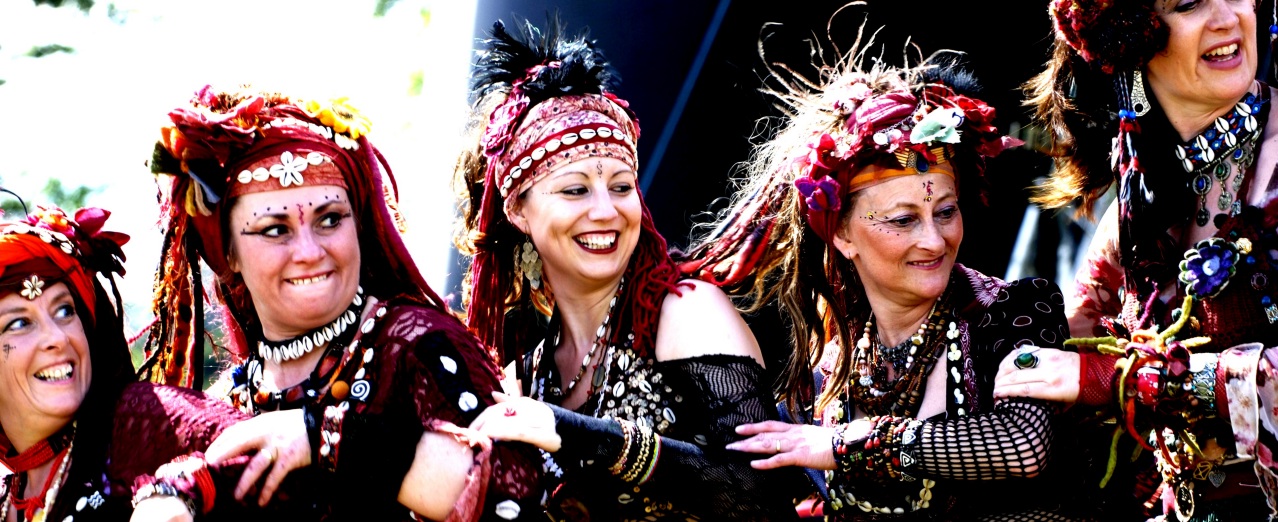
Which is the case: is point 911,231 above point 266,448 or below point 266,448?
above

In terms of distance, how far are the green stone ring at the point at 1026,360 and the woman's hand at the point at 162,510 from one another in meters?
1.81

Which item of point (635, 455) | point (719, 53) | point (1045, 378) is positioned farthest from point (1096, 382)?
Answer: point (719, 53)

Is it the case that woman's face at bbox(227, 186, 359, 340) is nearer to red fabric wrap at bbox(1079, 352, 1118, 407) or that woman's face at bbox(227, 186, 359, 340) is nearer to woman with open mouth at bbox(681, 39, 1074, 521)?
woman with open mouth at bbox(681, 39, 1074, 521)

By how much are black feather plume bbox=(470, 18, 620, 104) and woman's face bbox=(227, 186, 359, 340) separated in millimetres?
579

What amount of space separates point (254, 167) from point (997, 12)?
290 centimetres

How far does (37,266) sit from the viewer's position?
3.53 meters

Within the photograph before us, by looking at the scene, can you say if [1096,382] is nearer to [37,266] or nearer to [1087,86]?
[1087,86]

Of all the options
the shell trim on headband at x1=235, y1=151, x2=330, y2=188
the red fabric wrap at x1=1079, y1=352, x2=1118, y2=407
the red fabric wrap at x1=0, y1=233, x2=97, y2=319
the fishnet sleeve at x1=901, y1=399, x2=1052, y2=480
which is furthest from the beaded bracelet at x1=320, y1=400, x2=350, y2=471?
the red fabric wrap at x1=1079, y1=352, x2=1118, y2=407

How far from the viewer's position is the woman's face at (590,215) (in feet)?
12.1

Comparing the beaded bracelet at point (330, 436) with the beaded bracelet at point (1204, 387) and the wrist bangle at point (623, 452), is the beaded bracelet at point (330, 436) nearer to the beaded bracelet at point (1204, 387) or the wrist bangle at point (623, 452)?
the wrist bangle at point (623, 452)

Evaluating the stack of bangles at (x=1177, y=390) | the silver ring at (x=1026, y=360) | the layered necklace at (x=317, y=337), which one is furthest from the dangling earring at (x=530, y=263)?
the stack of bangles at (x=1177, y=390)

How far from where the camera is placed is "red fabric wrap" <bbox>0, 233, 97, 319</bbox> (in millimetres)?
3486

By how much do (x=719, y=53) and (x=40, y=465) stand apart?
2.68m

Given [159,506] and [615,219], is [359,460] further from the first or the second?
[615,219]
